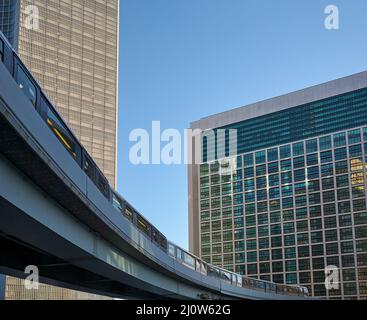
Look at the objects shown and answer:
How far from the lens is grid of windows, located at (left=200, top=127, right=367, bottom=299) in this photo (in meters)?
174

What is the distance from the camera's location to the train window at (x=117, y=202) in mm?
25547

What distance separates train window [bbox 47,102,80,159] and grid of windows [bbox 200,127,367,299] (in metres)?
162

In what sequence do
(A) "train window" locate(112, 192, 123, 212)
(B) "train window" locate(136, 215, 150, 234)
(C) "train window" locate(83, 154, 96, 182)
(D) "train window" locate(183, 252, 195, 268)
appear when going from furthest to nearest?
(D) "train window" locate(183, 252, 195, 268)
(B) "train window" locate(136, 215, 150, 234)
(A) "train window" locate(112, 192, 123, 212)
(C) "train window" locate(83, 154, 96, 182)

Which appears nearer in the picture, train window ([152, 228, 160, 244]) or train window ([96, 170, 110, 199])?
train window ([96, 170, 110, 199])

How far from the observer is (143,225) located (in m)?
32.2

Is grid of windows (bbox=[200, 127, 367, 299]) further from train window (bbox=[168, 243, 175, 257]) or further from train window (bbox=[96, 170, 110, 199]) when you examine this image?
train window (bbox=[96, 170, 110, 199])

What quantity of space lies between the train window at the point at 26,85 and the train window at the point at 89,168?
5474mm

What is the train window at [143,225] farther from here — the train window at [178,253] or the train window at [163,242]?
the train window at [178,253]

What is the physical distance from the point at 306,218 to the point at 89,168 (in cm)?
16900

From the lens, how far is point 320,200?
598 feet

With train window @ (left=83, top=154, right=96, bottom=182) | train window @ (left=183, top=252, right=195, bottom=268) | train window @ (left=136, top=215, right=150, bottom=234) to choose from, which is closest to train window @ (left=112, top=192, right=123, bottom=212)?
train window @ (left=83, top=154, right=96, bottom=182)

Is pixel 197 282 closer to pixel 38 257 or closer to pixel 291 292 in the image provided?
pixel 38 257

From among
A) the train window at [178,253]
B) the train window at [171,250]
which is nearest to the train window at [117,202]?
the train window at [171,250]
